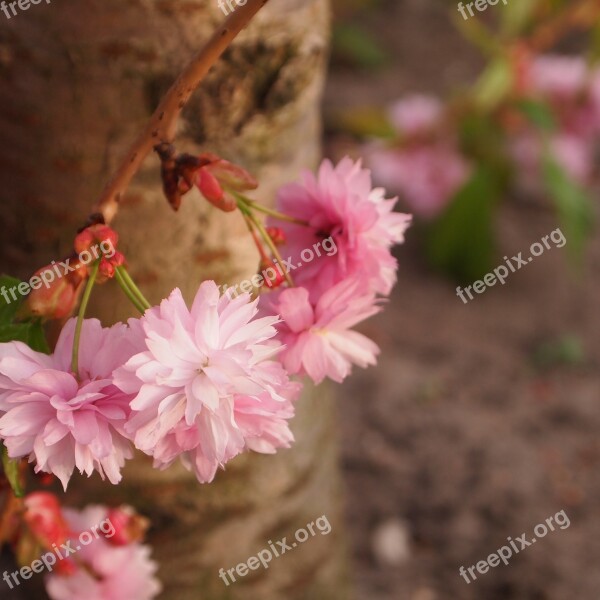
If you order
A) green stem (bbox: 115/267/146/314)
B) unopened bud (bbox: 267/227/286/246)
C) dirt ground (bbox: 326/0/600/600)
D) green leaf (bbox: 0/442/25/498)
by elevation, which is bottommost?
dirt ground (bbox: 326/0/600/600)

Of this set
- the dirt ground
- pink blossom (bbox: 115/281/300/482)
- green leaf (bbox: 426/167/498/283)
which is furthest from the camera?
green leaf (bbox: 426/167/498/283)

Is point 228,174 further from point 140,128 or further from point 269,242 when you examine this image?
point 140,128

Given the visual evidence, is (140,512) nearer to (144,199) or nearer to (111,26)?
(144,199)

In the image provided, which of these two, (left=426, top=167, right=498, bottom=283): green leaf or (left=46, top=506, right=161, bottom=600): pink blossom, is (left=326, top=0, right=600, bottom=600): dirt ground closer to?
(left=426, top=167, right=498, bottom=283): green leaf

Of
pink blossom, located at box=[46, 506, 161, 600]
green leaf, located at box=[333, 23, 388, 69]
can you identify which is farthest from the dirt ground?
green leaf, located at box=[333, 23, 388, 69]

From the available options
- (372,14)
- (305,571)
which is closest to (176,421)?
(305,571)
